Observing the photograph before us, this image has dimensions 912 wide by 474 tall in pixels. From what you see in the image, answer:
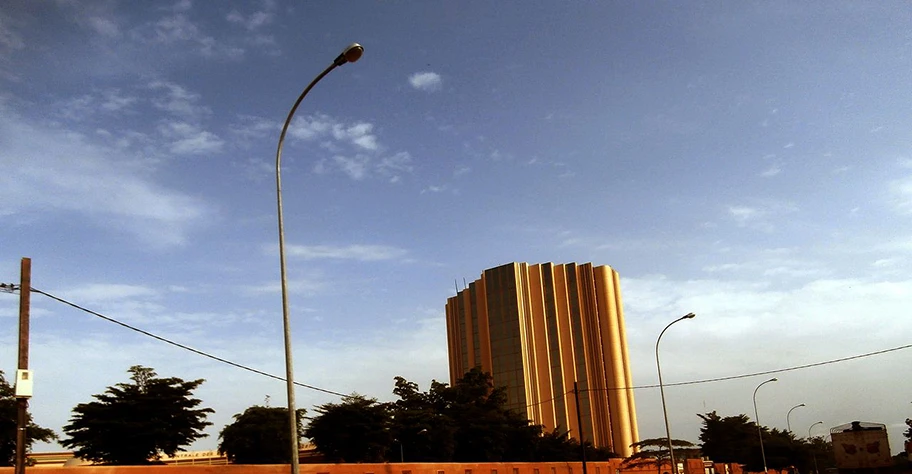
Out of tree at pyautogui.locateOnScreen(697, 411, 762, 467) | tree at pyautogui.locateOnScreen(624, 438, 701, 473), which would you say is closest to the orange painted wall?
tree at pyautogui.locateOnScreen(624, 438, 701, 473)

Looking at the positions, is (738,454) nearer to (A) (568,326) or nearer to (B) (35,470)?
(A) (568,326)

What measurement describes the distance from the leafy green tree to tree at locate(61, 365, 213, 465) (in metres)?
8.81

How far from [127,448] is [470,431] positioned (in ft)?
90.1

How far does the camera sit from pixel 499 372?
300ft

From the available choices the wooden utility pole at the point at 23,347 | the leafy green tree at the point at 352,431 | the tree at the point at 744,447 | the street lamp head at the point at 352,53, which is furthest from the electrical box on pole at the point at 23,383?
the tree at the point at 744,447

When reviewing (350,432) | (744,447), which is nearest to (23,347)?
(350,432)

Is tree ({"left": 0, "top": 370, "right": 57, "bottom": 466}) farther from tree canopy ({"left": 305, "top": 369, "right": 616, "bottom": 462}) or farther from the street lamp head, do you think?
the street lamp head

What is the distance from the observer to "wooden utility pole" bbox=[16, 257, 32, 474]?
52.0ft

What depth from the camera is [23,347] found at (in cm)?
1631

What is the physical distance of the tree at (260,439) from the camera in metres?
48.7

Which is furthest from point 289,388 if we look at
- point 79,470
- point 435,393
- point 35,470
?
point 435,393

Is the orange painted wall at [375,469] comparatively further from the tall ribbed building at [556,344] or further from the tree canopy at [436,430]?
the tall ribbed building at [556,344]

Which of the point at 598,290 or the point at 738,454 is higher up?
the point at 598,290

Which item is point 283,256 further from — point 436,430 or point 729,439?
point 729,439
